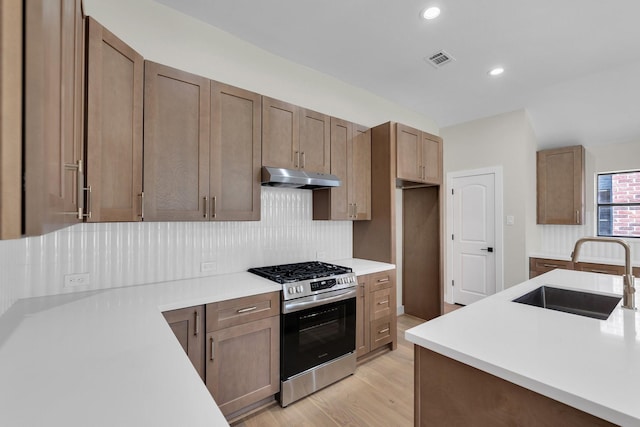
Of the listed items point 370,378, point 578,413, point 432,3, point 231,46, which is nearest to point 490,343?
point 578,413

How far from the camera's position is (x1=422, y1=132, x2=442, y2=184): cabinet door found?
3311 millimetres

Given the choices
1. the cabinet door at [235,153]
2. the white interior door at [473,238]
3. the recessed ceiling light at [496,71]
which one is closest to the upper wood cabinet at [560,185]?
the white interior door at [473,238]

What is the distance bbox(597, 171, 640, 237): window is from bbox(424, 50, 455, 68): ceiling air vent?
318cm

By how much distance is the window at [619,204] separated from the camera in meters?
3.79

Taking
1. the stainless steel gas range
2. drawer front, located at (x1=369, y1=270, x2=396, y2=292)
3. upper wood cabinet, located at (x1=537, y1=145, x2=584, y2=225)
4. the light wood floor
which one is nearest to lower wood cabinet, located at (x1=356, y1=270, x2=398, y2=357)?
drawer front, located at (x1=369, y1=270, x2=396, y2=292)

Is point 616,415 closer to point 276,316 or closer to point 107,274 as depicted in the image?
point 276,316

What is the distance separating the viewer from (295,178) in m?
2.37

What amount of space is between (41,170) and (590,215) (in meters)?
5.57

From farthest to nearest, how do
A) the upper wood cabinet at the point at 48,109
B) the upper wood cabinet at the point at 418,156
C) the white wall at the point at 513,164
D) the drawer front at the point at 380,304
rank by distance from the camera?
the white wall at the point at 513,164 → the upper wood cabinet at the point at 418,156 → the drawer front at the point at 380,304 → the upper wood cabinet at the point at 48,109

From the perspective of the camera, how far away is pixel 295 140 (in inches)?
100

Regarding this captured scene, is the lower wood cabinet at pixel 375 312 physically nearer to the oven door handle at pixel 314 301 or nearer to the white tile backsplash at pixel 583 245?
the oven door handle at pixel 314 301

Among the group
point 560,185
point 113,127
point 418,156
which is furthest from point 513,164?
point 113,127

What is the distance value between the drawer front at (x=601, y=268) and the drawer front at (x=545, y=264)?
15cm

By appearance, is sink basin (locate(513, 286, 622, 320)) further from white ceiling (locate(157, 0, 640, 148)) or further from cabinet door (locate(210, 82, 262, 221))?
white ceiling (locate(157, 0, 640, 148))
